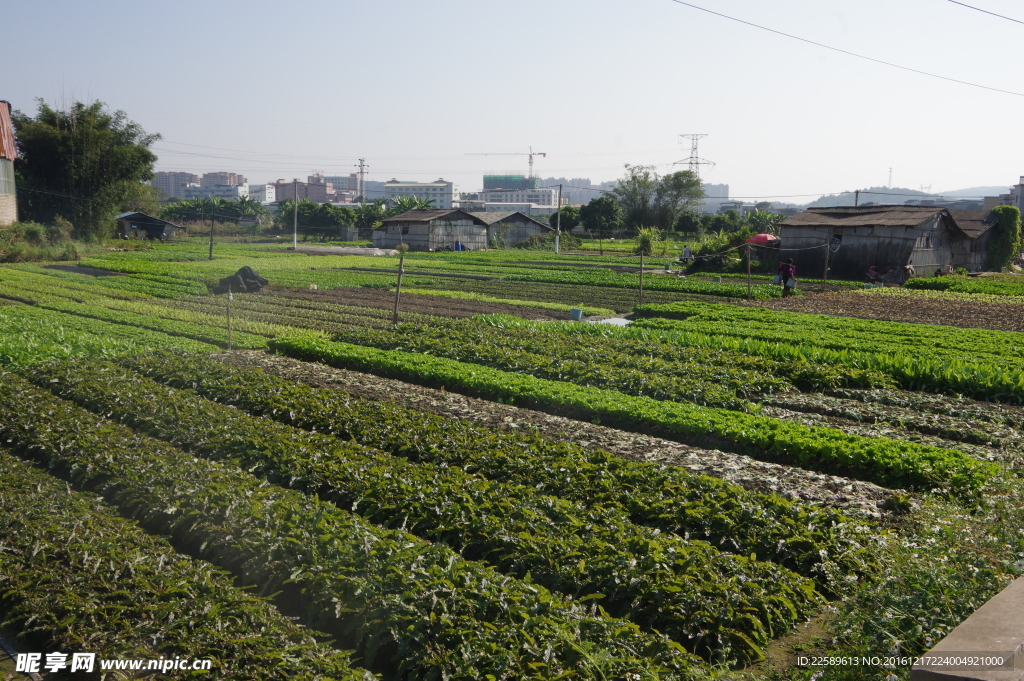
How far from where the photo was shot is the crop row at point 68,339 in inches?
611

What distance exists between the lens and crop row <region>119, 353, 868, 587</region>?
281 inches

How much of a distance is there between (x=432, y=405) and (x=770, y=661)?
7799 mm

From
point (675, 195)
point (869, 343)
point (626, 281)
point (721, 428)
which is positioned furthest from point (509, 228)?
point (721, 428)

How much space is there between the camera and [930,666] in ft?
13.0

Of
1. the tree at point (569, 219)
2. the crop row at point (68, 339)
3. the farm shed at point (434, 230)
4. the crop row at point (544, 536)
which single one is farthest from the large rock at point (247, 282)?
the tree at point (569, 219)

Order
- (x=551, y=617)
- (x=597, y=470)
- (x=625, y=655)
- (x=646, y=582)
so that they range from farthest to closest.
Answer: (x=597, y=470), (x=646, y=582), (x=551, y=617), (x=625, y=655)

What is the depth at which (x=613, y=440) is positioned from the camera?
35.4ft

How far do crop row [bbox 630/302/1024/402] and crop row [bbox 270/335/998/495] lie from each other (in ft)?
17.8

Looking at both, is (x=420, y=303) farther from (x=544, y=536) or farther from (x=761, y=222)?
(x=761, y=222)

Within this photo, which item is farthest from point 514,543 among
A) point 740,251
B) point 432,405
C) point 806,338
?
point 740,251

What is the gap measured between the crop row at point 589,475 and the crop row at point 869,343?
337 inches

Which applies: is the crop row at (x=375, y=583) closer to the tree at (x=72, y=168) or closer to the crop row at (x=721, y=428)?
the crop row at (x=721, y=428)

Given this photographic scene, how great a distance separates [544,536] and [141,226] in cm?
8038

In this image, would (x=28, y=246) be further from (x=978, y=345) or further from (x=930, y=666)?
(x=930, y=666)
